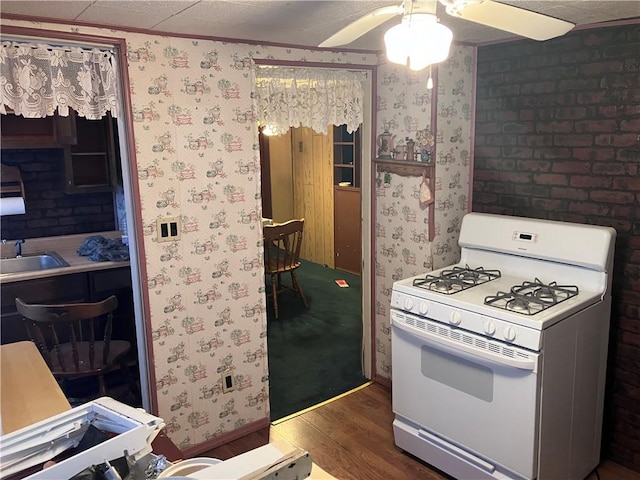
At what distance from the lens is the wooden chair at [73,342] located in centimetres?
266

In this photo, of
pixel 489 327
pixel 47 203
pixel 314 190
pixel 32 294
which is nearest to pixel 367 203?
pixel 489 327

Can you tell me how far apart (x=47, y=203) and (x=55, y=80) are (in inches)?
83.6

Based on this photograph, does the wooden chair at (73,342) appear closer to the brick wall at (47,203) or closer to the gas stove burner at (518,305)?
the brick wall at (47,203)

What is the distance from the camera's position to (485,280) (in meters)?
2.70

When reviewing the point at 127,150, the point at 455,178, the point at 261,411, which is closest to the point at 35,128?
the point at 127,150

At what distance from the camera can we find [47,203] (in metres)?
4.10

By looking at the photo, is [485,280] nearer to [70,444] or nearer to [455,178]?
[455,178]

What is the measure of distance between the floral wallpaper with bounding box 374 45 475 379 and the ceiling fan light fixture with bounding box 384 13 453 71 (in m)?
1.54

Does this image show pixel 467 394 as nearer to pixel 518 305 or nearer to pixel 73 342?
pixel 518 305

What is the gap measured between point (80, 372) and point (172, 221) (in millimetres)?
973

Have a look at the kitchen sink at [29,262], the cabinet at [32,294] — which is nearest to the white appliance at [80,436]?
the cabinet at [32,294]

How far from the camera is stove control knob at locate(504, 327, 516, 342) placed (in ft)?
7.12

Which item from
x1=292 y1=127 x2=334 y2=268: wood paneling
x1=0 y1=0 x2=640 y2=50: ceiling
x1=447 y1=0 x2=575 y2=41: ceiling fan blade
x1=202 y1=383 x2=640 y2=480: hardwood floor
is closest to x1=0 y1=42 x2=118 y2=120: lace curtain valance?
x1=0 y1=0 x2=640 y2=50: ceiling

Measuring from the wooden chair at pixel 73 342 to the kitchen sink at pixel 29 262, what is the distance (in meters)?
0.60
